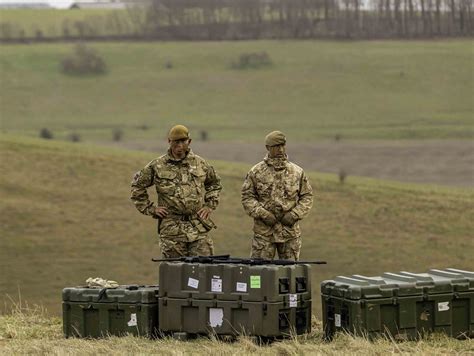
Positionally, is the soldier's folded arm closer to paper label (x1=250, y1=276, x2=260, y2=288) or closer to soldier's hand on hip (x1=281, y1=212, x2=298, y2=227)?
soldier's hand on hip (x1=281, y1=212, x2=298, y2=227)

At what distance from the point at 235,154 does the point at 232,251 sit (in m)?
30.1

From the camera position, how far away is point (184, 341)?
13578 mm

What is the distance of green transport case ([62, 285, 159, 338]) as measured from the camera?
547 inches

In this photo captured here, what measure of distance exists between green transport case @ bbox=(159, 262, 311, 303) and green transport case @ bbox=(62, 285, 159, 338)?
29 cm

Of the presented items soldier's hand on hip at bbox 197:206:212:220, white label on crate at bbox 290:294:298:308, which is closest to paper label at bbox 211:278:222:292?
white label on crate at bbox 290:294:298:308

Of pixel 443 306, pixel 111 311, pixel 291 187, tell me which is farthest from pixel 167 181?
pixel 443 306

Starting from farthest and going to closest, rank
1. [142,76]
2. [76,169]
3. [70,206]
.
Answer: [142,76] → [76,169] → [70,206]

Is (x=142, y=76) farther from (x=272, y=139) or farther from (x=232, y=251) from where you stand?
(x=272, y=139)

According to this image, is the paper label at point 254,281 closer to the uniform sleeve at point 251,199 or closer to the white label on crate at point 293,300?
the white label on crate at point 293,300

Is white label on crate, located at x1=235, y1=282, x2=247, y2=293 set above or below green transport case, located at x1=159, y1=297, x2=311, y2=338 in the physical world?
above

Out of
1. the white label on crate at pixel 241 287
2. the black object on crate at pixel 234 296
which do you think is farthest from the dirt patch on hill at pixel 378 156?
the white label on crate at pixel 241 287

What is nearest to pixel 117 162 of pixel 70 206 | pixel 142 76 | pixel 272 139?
pixel 70 206

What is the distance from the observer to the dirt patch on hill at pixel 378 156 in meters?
56.8

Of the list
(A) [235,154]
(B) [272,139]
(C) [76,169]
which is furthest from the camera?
(A) [235,154]
